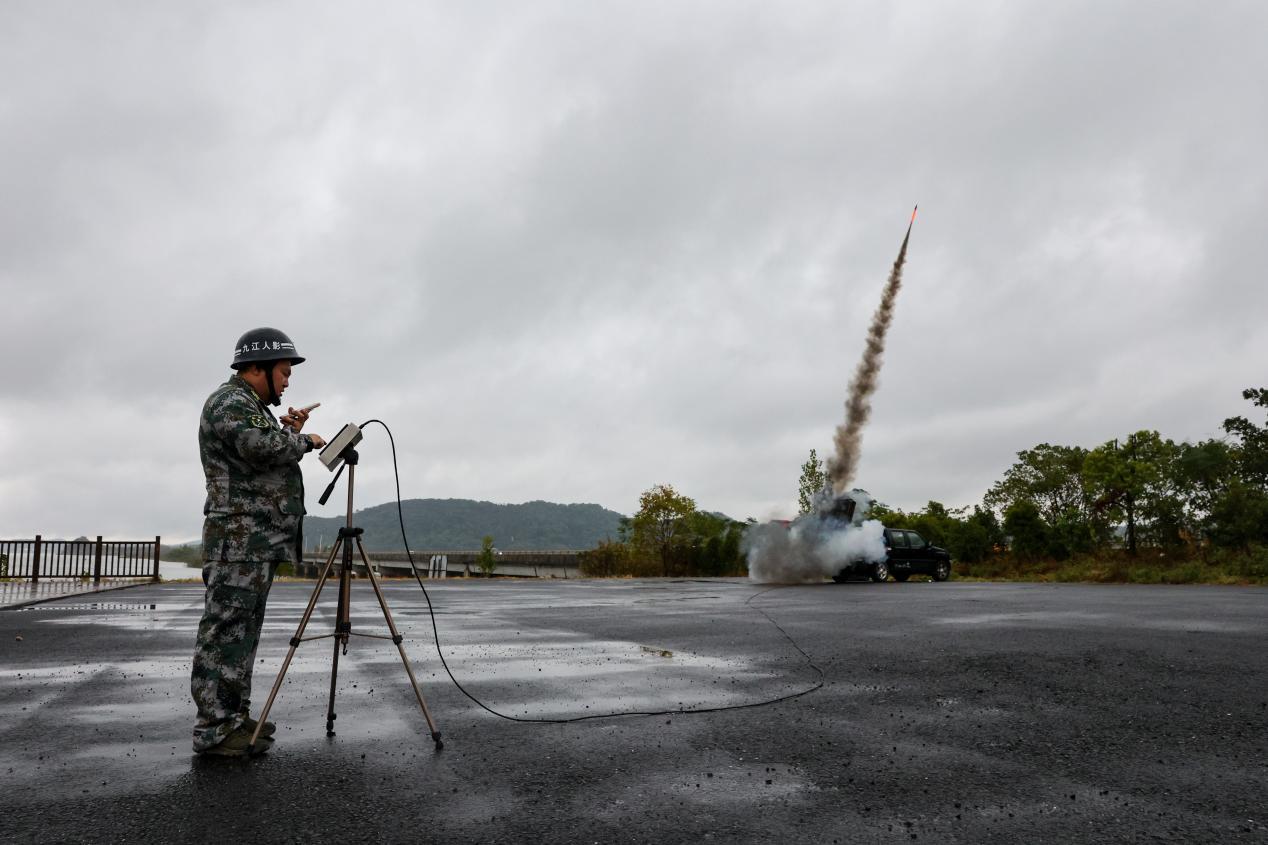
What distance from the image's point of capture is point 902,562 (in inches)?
1177

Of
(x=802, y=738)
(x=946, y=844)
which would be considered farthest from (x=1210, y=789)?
(x=802, y=738)

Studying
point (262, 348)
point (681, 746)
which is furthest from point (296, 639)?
point (681, 746)

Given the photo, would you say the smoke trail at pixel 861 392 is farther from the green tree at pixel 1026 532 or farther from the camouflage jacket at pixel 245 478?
the camouflage jacket at pixel 245 478

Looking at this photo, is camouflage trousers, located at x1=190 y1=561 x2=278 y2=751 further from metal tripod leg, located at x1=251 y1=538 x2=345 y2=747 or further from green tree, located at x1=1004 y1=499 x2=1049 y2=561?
green tree, located at x1=1004 y1=499 x2=1049 y2=561

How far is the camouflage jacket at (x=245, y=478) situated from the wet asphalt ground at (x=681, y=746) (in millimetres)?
1136

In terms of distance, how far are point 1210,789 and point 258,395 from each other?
538cm

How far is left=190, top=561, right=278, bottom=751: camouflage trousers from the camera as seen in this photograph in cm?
459

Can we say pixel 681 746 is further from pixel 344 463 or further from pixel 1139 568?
pixel 1139 568

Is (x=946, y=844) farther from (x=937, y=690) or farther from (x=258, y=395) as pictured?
(x=258, y=395)

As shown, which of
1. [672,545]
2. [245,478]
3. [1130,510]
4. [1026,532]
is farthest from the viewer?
[1130,510]

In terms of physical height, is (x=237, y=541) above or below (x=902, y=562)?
above

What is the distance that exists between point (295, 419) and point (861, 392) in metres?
26.5

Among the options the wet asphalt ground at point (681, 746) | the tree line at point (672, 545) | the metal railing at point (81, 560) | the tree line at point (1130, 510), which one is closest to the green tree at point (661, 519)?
the tree line at point (672, 545)

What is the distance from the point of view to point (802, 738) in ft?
16.2
